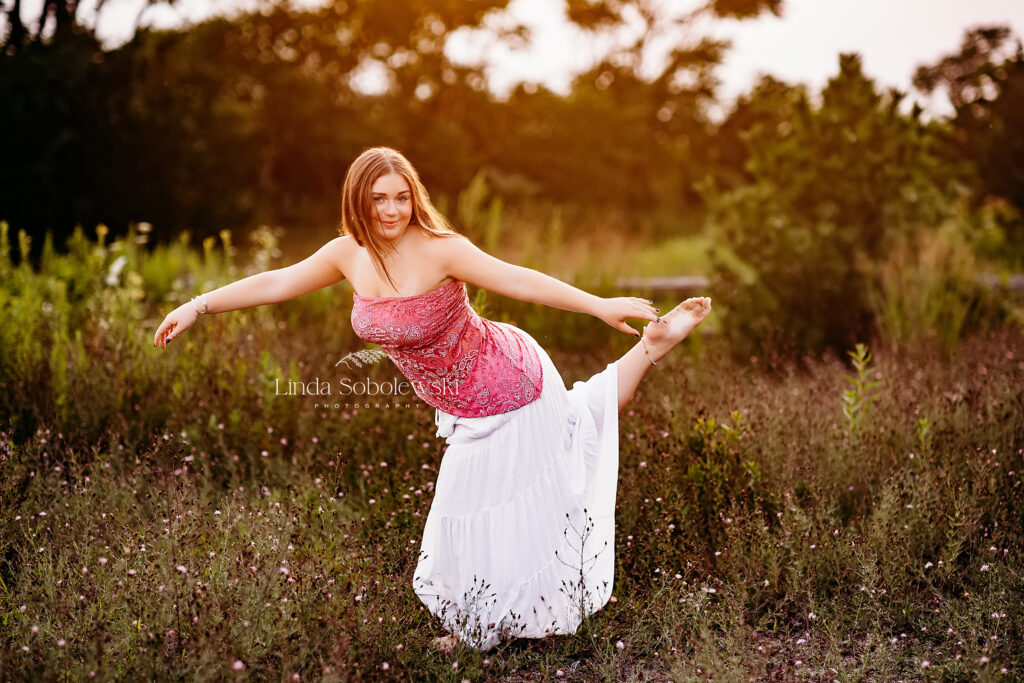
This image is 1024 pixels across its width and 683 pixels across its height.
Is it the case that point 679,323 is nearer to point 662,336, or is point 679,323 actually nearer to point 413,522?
point 662,336

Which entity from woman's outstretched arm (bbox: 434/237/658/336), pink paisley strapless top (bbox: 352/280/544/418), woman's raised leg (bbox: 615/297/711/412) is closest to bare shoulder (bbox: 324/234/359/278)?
pink paisley strapless top (bbox: 352/280/544/418)

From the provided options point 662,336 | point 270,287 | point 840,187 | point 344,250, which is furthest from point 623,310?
point 840,187

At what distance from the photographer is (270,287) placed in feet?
9.52

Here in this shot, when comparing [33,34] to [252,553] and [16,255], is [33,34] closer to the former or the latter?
[16,255]

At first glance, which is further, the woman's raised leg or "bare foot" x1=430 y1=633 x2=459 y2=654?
the woman's raised leg

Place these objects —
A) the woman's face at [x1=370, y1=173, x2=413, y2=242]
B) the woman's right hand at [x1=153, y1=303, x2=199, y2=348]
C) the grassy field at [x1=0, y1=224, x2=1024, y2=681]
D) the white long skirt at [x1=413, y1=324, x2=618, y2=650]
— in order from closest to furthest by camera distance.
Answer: the grassy field at [x1=0, y1=224, x2=1024, y2=681] → the woman's face at [x1=370, y1=173, x2=413, y2=242] → the white long skirt at [x1=413, y1=324, x2=618, y2=650] → the woman's right hand at [x1=153, y1=303, x2=199, y2=348]

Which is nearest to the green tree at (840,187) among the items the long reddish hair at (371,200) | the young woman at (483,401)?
the young woman at (483,401)

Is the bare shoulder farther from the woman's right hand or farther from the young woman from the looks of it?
the woman's right hand

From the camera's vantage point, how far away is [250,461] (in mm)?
3969

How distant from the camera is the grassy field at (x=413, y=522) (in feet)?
8.29

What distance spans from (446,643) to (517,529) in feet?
1.50

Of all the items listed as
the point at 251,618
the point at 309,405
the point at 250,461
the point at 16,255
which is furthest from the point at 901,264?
the point at 16,255

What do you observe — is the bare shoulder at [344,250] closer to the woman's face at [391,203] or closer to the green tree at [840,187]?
the woman's face at [391,203]

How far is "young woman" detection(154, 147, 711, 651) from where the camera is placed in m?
2.66
